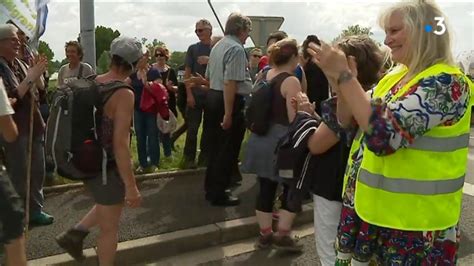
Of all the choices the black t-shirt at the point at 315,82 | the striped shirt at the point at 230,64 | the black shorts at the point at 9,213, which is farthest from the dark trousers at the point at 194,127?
the black shorts at the point at 9,213

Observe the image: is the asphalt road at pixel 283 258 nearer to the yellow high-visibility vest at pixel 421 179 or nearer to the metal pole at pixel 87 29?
the yellow high-visibility vest at pixel 421 179

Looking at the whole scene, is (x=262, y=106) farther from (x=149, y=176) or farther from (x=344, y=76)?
(x=149, y=176)

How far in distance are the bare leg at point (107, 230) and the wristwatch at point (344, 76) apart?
6.42 feet

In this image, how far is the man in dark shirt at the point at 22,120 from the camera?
3768mm

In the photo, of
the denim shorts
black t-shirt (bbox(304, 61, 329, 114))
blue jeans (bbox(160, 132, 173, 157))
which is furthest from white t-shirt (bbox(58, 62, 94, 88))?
the denim shorts

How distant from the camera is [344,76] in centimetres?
173

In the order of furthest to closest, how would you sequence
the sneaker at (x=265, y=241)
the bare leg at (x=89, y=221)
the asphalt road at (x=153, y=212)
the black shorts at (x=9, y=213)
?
1. the sneaker at (x=265, y=241)
2. the asphalt road at (x=153, y=212)
3. the bare leg at (x=89, y=221)
4. the black shorts at (x=9, y=213)

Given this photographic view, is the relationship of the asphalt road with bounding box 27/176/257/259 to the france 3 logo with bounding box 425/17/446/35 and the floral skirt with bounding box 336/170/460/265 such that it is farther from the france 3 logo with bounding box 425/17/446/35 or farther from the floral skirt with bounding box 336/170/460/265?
the france 3 logo with bounding box 425/17/446/35

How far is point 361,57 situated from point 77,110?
5.49 feet

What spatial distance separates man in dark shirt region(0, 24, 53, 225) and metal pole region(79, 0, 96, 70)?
1770 millimetres

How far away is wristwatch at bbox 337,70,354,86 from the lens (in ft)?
5.65

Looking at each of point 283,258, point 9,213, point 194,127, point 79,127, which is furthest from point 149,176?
point 9,213

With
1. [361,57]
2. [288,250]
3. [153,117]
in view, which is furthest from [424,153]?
[153,117]

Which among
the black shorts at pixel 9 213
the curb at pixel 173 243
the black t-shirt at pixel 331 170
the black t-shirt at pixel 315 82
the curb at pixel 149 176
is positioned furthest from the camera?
the curb at pixel 149 176
